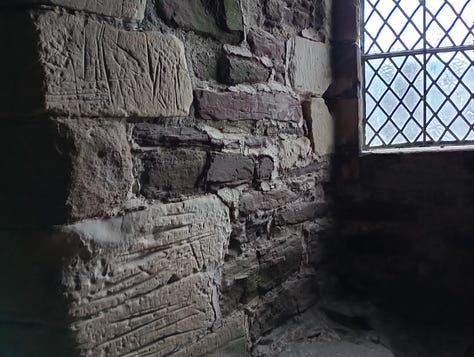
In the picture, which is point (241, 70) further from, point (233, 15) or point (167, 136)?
point (167, 136)

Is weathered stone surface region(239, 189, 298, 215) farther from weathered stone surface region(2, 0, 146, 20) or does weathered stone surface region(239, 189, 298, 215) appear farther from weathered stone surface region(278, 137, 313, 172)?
weathered stone surface region(2, 0, 146, 20)

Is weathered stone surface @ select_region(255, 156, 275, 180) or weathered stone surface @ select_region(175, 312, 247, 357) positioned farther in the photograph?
weathered stone surface @ select_region(255, 156, 275, 180)

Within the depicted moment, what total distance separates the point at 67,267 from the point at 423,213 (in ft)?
6.14

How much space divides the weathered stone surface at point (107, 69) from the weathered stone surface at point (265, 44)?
1.69 ft

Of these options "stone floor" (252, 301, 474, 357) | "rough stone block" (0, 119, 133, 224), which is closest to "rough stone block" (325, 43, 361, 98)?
"stone floor" (252, 301, 474, 357)

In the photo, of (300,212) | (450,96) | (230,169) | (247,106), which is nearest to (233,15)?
(247,106)

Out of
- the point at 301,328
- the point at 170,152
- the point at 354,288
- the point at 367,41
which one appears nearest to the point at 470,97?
the point at 367,41

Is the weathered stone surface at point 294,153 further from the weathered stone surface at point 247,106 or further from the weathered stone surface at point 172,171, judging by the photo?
the weathered stone surface at point 172,171

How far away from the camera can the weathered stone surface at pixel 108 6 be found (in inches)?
43.9

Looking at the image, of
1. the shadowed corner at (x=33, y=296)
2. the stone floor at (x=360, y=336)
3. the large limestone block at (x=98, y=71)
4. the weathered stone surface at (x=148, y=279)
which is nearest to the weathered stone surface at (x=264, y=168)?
the weathered stone surface at (x=148, y=279)

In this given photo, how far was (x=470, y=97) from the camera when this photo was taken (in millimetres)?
2436

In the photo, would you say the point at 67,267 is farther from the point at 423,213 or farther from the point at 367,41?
the point at 367,41

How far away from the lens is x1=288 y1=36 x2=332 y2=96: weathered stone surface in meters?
2.19

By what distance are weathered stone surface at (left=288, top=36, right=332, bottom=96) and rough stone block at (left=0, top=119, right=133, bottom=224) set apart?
4.07ft
